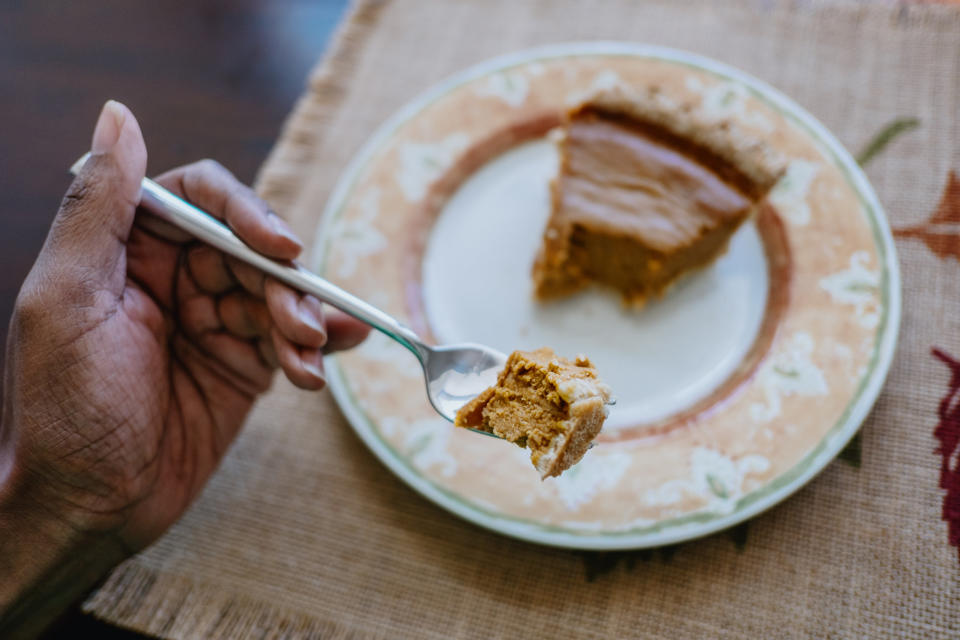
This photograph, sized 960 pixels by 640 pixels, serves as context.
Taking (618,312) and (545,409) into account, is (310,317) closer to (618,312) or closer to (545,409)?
(545,409)

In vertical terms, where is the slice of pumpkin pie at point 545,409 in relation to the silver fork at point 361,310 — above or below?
above

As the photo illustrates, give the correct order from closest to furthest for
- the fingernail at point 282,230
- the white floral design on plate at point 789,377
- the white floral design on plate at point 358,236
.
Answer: the fingernail at point 282,230 → the white floral design on plate at point 789,377 → the white floral design on plate at point 358,236

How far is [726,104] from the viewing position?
1818mm

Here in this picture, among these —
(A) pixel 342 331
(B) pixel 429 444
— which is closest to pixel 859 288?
(B) pixel 429 444

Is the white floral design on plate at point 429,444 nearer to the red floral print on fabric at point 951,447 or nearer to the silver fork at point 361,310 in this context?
the silver fork at point 361,310

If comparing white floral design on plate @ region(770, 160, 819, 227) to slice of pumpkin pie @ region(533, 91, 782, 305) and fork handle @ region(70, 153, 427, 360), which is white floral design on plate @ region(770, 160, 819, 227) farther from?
fork handle @ region(70, 153, 427, 360)

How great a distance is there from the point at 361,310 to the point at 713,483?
0.80 m

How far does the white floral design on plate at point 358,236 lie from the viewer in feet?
5.77

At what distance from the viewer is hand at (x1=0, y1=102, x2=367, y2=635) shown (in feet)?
4.04

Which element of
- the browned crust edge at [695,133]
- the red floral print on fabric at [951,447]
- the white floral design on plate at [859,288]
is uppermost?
the browned crust edge at [695,133]

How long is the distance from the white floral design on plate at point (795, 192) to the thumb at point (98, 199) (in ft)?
4.78

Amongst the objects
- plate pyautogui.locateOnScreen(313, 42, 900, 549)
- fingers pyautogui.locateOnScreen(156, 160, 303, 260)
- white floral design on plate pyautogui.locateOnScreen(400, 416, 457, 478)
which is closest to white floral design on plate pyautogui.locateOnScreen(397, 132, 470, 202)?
plate pyautogui.locateOnScreen(313, 42, 900, 549)

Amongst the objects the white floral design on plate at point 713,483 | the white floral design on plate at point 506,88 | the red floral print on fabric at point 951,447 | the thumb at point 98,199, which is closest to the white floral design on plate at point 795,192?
the red floral print on fabric at point 951,447

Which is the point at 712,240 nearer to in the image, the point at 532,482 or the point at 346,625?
the point at 532,482
